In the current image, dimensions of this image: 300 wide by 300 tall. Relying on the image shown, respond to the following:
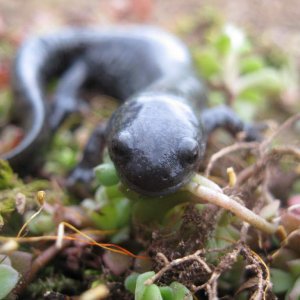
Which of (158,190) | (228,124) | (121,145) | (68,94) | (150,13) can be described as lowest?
(68,94)

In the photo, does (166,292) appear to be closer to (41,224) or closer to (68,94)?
(41,224)

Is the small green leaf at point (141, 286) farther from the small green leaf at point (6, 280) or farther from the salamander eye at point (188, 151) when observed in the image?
the salamander eye at point (188, 151)

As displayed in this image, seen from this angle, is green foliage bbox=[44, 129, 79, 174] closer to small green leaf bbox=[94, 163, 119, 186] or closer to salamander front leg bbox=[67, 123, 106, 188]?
salamander front leg bbox=[67, 123, 106, 188]

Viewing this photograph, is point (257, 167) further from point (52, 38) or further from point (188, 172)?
point (52, 38)

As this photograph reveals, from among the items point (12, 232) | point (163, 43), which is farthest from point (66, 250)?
point (163, 43)

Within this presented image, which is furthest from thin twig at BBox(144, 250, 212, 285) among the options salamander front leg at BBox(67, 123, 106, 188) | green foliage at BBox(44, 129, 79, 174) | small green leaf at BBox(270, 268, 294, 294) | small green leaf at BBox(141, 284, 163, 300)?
green foliage at BBox(44, 129, 79, 174)

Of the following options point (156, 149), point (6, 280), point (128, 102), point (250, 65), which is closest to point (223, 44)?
point (250, 65)
